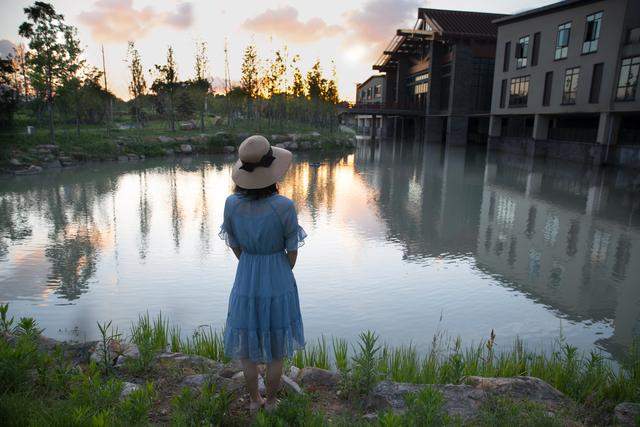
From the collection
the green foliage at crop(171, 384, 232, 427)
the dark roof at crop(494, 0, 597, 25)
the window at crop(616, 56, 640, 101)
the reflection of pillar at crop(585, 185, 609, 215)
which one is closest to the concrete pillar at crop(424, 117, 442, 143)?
the dark roof at crop(494, 0, 597, 25)

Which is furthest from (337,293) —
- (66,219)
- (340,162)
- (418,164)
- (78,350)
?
(340,162)

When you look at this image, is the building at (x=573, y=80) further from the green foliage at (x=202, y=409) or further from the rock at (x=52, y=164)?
the rock at (x=52, y=164)

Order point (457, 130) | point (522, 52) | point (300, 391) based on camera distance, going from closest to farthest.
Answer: point (300, 391) < point (522, 52) < point (457, 130)

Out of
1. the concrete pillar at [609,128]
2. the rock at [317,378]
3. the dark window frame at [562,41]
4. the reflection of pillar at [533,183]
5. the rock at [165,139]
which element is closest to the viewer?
the rock at [317,378]

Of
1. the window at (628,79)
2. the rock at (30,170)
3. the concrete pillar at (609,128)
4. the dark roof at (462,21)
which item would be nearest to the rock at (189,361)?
the rock at (30,170)

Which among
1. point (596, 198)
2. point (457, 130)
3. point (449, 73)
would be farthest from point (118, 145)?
point (449, 73)

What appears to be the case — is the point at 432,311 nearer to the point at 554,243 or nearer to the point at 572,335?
the point at 572,335

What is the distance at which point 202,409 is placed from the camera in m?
3.36

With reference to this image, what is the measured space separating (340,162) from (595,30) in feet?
60.5

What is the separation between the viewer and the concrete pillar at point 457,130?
152ft

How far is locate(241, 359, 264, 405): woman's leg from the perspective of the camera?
3.53 m

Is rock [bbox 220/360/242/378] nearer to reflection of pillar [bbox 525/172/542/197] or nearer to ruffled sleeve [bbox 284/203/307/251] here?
ruffled sleeve [bbox 284/203/307/251]

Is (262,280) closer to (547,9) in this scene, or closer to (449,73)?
(547,9)

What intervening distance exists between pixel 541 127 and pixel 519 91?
410cm
